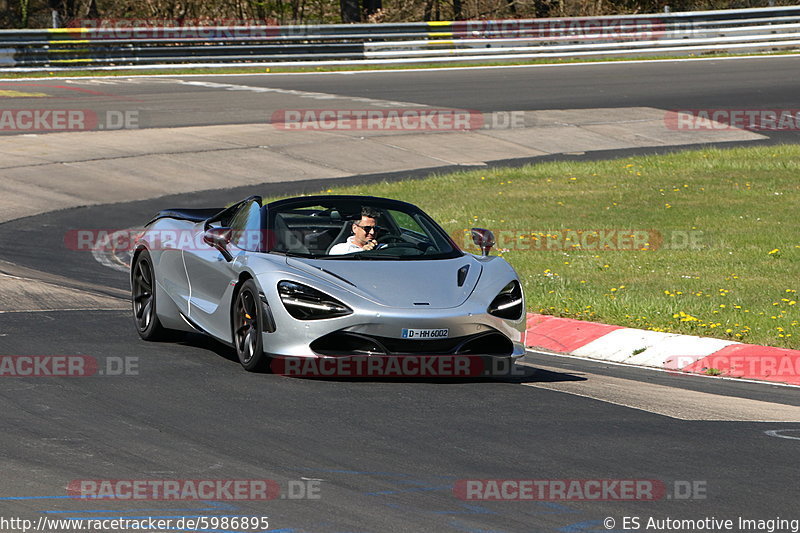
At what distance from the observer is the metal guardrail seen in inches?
1335

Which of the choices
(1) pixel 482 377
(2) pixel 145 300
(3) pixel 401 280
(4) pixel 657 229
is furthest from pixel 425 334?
(4) pixel 657 229

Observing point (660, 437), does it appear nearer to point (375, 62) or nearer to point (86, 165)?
point (86, 165)

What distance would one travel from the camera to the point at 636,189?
64.3 feet

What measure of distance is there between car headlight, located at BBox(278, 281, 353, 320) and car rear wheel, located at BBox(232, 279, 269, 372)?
0.82 feet

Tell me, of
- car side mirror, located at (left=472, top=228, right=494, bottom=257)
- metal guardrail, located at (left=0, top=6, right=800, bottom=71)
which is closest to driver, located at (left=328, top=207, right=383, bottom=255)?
car side mirror, located at (left=472, top=228, right=494, bottom=257)

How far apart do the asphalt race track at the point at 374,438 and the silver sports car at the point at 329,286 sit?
268 mm

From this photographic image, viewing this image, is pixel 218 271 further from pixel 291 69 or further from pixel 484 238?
pixel 291 69

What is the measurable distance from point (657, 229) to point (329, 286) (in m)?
8.46

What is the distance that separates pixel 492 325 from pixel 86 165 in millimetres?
14117

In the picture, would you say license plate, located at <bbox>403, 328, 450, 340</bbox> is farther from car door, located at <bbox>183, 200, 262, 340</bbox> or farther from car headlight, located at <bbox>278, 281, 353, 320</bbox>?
car door, located at <bbox>183, 200, 262, 340</bbox>

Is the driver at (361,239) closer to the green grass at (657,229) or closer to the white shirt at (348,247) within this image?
the white shirt at (348,247)

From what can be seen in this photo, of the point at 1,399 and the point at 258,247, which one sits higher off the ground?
the point at 258,247

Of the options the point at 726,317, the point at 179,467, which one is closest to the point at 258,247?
the point at 179,467

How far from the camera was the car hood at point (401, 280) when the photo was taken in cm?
891
